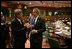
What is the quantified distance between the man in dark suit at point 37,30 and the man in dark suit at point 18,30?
0.13 meters

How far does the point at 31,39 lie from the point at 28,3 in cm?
55

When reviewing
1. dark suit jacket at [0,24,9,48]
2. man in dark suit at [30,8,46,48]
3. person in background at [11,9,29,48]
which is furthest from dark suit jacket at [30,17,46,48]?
dark suit jacket at [0,24,9,48]

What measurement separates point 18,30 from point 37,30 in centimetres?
29

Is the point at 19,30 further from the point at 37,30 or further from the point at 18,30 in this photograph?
the point at 37,30

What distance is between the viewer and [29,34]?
2.93 meters

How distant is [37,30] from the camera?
294 cm

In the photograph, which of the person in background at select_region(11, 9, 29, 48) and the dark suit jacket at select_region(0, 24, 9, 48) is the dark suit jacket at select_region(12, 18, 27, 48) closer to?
the person in background at select_region(11, 9, 29, 48)

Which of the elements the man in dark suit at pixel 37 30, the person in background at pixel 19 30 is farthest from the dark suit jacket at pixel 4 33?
the man in dark suit at pixel 37 30

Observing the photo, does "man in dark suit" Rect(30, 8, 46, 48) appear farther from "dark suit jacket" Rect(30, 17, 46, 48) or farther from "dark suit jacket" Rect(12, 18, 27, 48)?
"dark suit jacket" Rect(12, 18, 27, 48)

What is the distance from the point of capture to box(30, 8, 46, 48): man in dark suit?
2.93 m

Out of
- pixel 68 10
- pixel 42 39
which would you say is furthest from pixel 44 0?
pixel 42 39

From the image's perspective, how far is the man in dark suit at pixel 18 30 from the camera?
2.91 m

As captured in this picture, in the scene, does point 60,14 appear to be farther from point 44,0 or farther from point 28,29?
point 28,29

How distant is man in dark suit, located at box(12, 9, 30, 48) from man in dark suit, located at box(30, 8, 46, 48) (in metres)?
0.13
